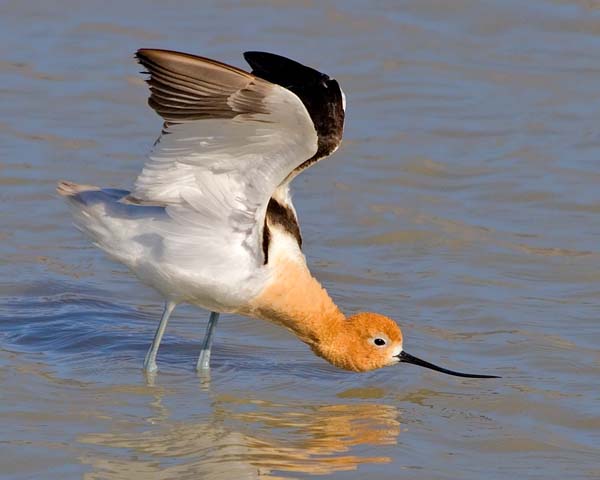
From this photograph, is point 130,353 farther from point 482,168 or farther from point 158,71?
point 482,168

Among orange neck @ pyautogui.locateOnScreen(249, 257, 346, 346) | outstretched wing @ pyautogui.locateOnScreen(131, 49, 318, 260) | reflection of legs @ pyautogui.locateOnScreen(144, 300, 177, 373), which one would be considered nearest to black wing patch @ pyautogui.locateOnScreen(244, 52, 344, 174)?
outstretched wing @ pyautogui.locateOnScreen(131, 49, 318, 260)

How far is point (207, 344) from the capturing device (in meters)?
8.05

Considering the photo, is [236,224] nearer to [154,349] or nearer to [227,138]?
[227,138]

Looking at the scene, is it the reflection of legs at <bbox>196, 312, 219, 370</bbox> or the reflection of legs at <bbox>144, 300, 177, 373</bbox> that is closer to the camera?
the reflection of legs at <bbox>144, 300, 177, 373</bbox>

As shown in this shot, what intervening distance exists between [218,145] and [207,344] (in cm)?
136

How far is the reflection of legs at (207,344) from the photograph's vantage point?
26.1 feet

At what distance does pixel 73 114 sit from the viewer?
1179 centimetres

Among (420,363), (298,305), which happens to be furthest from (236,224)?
(420,363)

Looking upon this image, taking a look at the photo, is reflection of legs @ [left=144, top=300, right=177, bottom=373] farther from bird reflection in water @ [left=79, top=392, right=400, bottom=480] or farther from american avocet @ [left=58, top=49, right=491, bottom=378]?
bird reflection in water @ [left=79, top=392, right=400, bottom=480]

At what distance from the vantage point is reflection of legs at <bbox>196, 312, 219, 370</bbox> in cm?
796

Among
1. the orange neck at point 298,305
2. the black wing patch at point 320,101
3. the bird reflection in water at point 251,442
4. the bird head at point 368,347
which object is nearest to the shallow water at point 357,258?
the bird reflection in water at point 251,442

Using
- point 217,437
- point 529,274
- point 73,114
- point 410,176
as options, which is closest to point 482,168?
point 410,176

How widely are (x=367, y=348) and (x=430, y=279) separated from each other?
156 centimetres

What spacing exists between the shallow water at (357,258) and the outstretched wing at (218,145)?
3.03 feet
